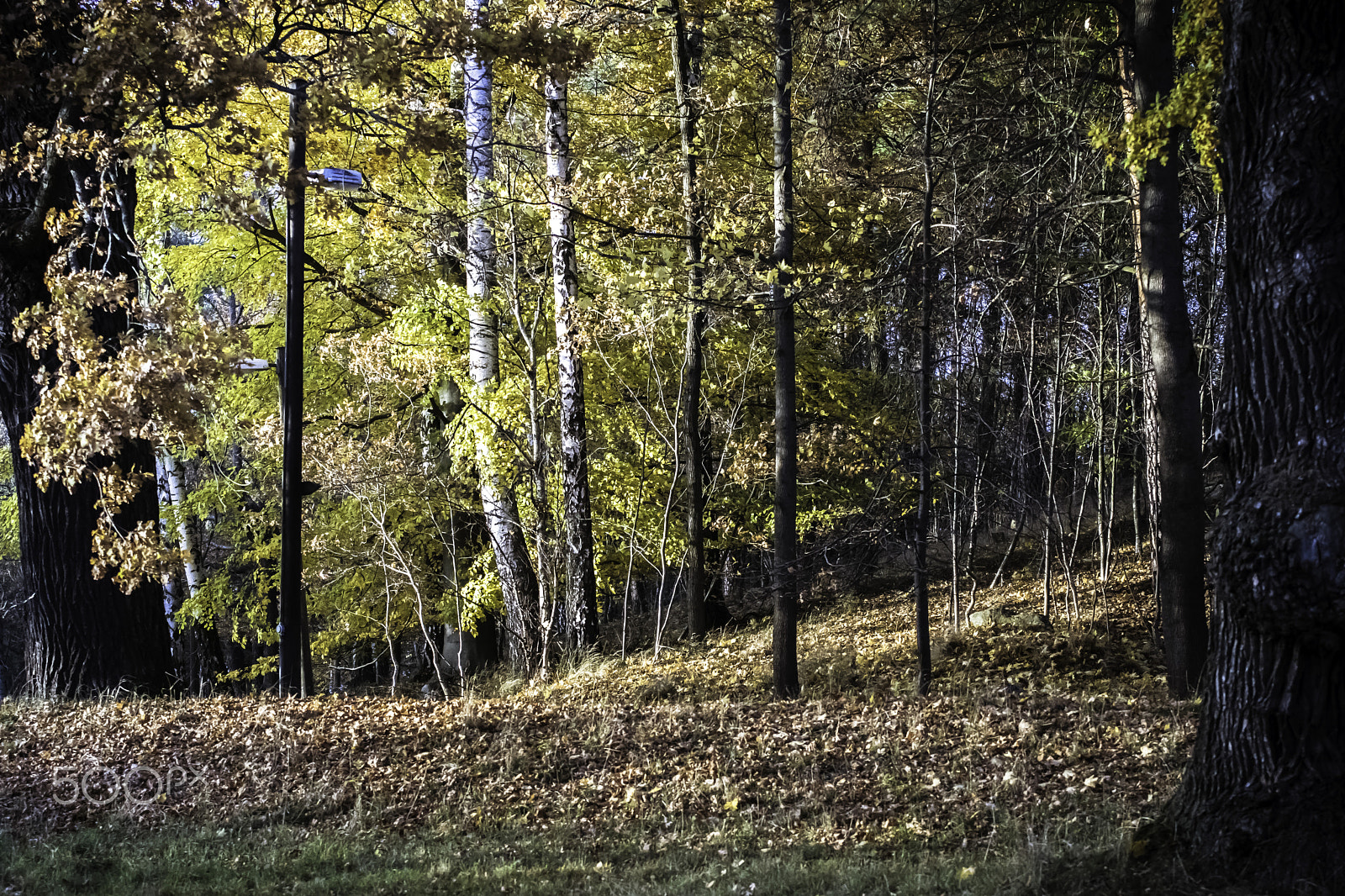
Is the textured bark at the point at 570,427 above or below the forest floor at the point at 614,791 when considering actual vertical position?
above

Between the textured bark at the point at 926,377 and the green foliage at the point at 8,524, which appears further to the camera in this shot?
the green foliage at the point at 8,524

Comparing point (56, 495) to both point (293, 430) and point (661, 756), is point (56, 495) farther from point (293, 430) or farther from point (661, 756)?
point (661, 756)

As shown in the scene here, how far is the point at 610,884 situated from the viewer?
521 centimetres

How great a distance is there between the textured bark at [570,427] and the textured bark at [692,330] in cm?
145

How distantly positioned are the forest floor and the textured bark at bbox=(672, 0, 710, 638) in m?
3.40

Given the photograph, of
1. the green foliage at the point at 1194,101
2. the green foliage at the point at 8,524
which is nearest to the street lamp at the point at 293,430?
the green foliage at the point at 1194,101

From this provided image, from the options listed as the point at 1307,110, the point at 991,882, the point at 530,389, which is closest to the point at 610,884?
the point at 991,882

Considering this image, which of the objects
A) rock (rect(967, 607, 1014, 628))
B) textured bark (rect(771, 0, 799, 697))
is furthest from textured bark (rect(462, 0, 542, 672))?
rock (rect(967, 607, 1014, 628))

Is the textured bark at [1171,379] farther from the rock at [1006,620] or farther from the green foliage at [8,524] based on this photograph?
the green foliage at [8,524]

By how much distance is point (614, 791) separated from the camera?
697 cm

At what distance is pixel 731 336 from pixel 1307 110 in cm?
1007

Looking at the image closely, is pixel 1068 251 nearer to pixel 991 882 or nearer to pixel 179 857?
pixel 991 882

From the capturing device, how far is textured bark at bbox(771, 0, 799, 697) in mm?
9875

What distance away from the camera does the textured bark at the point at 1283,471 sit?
3943mm
